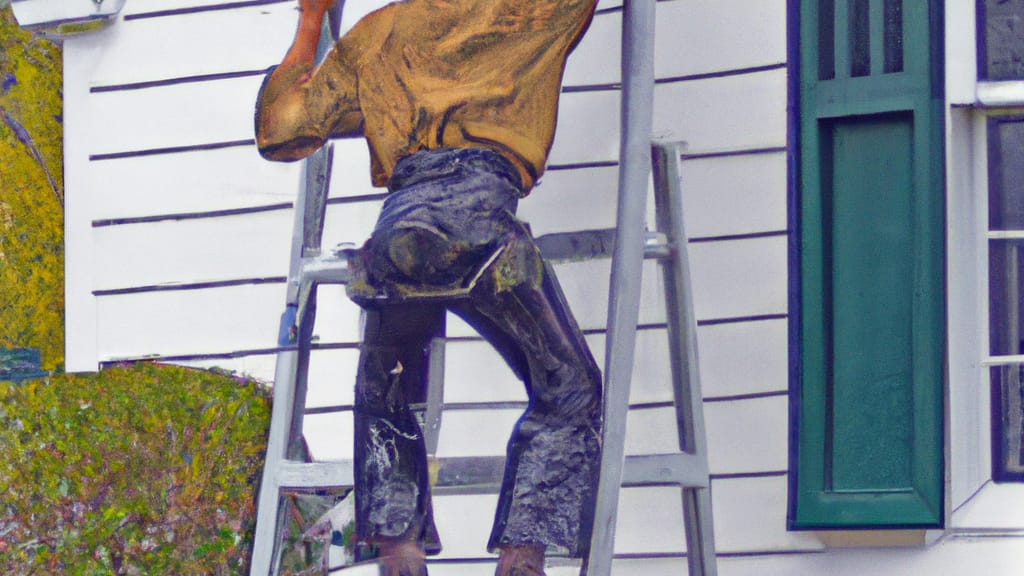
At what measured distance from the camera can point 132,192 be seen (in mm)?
4160

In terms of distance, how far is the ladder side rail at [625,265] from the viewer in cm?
286

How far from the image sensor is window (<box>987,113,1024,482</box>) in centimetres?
341

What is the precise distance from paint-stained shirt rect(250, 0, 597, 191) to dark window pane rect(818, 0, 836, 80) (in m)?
0.65

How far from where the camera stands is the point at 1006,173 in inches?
137

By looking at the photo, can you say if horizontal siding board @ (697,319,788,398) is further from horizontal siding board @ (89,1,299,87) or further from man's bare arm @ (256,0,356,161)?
horizontal siding board @ (89,1,299,87)

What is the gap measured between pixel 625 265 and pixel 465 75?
0.43 meters

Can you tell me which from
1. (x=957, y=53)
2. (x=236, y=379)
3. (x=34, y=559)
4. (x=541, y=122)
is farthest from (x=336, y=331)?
(x=957, y=53)

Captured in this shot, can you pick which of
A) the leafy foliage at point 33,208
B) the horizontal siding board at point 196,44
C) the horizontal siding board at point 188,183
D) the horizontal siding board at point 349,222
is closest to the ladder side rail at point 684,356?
the horizontal siding board at point 349,222

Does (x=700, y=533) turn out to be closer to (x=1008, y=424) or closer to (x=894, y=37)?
Answer: (x=1008, y=424)

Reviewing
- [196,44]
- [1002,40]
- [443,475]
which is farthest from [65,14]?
[1002,40]

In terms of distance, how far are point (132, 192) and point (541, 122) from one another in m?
1.48

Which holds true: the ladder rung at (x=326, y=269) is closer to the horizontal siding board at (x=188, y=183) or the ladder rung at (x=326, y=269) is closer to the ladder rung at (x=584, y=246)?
the ladder rung at (x=584, y=246)

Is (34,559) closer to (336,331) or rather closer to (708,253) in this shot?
(336,331)

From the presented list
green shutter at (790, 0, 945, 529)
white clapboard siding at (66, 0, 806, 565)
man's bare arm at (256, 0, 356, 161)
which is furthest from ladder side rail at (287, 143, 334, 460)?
green shutter at (790, 0, 945, 529)
